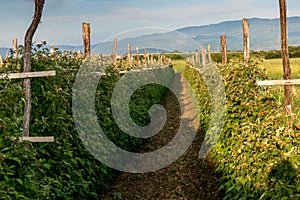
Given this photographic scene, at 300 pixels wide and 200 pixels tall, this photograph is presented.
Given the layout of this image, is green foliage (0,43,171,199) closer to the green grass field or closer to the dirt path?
the dirt path

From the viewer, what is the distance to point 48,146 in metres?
5.66

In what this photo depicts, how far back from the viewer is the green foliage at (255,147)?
498cm

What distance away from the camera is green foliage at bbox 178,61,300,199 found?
4980 mm

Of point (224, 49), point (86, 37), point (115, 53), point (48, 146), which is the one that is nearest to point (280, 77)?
point (224, 49)

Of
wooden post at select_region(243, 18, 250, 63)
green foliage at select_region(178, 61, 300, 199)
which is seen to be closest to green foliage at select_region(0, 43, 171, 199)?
green foliage at select_region(178, 61, 300, 199)

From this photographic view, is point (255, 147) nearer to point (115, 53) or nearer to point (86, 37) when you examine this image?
point (86, 37)

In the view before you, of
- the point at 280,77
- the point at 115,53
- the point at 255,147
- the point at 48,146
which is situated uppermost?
the point at 115,53

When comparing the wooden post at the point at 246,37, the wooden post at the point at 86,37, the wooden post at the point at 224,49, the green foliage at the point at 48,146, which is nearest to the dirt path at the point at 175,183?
the green foliage at the point at 48,146

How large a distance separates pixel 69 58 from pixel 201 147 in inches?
164

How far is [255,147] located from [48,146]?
9.34 ft

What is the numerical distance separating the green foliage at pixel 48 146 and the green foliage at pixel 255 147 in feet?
6.95

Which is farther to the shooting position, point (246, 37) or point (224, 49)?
point (224, 49)

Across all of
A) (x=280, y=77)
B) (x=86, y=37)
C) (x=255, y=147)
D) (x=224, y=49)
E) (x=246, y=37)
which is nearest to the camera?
(x=255, y=147)

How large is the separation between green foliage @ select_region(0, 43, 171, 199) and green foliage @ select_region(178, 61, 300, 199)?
6.95ft
